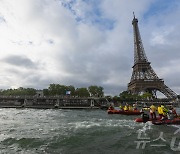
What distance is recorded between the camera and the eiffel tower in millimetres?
113938

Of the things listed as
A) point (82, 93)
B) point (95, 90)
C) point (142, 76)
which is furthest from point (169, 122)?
point (95, 90)

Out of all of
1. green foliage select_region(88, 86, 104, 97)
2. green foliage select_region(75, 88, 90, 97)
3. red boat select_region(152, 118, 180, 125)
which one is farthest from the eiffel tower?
red boat select_region(152, 118, 180, 125)

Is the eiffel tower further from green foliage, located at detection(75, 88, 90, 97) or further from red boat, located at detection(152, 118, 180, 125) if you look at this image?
red boat, located at detection(152, 118, 180, 125)

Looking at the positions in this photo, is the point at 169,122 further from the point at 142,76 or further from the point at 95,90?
the point at 95,90

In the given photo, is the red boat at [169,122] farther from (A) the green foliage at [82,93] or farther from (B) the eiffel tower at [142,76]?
(A) the green foliage at [82,93]

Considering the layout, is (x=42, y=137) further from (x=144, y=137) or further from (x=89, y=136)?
(x=144, y=137)

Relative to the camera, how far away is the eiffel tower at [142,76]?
114m

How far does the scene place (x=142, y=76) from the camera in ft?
390

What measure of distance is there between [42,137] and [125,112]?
28.7 meters

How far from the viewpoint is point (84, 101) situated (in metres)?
112

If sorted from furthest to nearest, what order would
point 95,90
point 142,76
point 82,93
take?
1. point 95,90
2. point 82,93
3. point 142,76

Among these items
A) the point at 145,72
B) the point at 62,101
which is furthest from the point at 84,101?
the point at 145,72

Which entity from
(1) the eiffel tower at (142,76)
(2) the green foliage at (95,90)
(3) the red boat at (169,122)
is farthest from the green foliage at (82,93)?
(3) the red boat at (169,122)

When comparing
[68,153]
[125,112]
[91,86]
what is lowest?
[68,153]
